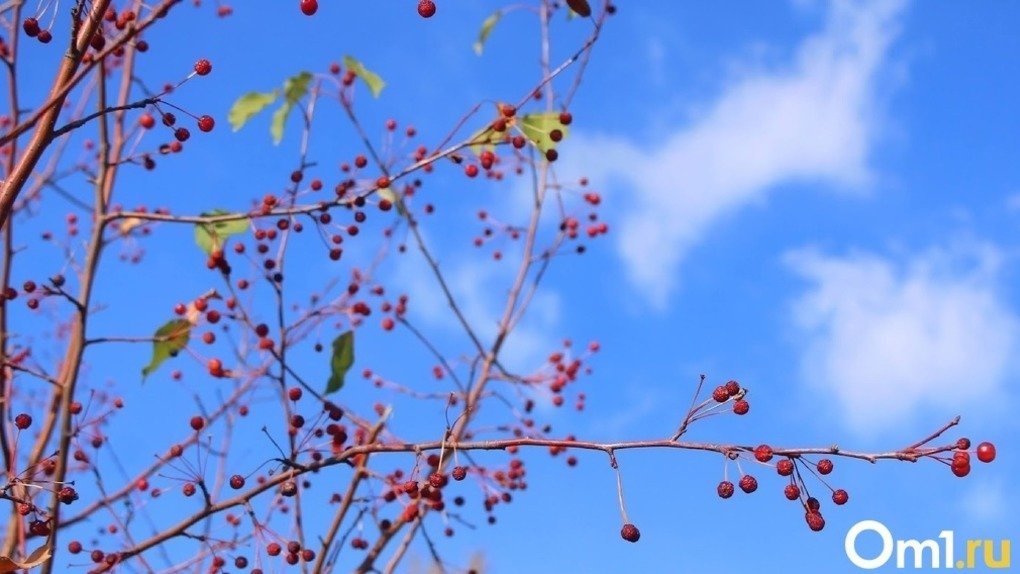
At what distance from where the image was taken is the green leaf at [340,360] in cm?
331

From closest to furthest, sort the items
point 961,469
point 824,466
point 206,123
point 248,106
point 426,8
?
point 961,469 → point 824,466 → point 426,8 → point 206,123 → point 248,106

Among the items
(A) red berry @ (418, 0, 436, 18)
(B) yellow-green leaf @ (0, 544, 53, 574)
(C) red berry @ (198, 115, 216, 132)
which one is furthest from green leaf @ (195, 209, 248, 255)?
(B) yellow-green leaf @ (0, 544, 53, 574)

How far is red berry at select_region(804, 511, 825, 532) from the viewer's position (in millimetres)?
1887

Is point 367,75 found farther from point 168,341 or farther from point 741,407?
point 741,407

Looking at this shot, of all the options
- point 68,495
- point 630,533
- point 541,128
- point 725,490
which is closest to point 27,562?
point 68,495

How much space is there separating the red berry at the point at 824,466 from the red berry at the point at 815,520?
9 centimetres

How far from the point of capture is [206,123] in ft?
8.02

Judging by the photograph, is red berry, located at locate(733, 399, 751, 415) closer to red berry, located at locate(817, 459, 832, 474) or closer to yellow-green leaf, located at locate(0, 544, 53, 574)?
red berry, located at locate(817, 459, 832, 474)

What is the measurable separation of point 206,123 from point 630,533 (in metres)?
1.38

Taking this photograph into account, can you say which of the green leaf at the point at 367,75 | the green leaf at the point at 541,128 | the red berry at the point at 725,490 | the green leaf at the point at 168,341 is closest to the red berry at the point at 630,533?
the red berry at the point at 725,490

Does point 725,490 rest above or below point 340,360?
Result: below

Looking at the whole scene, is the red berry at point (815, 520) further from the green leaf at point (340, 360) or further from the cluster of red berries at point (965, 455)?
the green leaf at point (340, 360)

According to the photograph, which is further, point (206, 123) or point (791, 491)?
point (206, 123)

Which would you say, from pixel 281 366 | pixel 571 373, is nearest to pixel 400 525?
pixel 281 366
